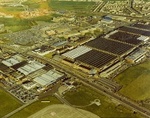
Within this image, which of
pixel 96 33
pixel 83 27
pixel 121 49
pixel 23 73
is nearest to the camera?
pixel 23 73

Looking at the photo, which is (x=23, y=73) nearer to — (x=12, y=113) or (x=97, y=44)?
(x=12, y=113)

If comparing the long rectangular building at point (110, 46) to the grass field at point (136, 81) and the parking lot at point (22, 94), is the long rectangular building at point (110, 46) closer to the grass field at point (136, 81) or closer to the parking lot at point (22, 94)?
the grass field at point (136, 81)

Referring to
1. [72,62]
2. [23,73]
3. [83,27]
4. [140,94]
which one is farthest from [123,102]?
[83,27]

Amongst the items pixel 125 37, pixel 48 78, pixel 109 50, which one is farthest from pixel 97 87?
pixel 125 37

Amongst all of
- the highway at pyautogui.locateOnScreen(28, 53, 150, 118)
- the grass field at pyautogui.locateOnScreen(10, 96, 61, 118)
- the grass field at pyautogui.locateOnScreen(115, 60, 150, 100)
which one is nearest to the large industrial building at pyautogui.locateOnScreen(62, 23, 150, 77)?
the highway at pyautogui.locateOnScreen(28, 53, 150, 118)

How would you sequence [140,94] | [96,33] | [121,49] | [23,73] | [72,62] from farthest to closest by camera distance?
[96,33]
[121,49]
[72,62]
[23,73]
[140,94]

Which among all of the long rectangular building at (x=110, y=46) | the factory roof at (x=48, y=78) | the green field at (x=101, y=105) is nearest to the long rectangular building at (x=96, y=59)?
the long rectangular building at (x=110, y=46)

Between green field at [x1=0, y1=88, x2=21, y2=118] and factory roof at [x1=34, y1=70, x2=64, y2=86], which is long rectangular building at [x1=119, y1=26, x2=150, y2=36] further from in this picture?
green field at [x1=0, y1=88, x2=21, y2=118]
